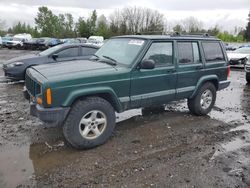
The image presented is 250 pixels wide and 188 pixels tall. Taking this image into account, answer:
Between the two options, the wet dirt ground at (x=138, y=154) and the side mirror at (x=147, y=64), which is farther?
the side mirror at (x=147, y=64)

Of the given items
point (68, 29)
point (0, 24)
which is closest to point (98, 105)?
point (68, 29)

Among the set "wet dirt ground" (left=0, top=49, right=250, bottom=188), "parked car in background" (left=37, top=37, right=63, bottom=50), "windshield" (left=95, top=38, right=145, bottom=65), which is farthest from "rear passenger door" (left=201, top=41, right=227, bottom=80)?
"parked car in background" (left=37, top=37, right=63, bottom=50)

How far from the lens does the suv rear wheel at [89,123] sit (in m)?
4.20

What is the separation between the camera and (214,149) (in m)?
4.60

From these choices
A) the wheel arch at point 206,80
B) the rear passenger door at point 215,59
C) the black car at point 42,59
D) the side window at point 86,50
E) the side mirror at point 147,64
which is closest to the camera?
the side mirror at point 147,64

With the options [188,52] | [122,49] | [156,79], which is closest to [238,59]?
[188,52]

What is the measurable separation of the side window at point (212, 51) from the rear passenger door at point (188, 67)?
0.28 metres

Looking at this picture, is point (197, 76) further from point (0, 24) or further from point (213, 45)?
point (0, 24)

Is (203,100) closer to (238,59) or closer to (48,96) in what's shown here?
(48,96)

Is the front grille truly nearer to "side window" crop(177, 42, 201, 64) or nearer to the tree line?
"side window" crop(177, 42, 201, 64)

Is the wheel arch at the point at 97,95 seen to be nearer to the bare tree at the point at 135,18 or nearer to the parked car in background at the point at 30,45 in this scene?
the parked car in background at the point at 30,45

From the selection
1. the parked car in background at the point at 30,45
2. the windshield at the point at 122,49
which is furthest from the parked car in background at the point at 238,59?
the parked car in background at the point at 30,45

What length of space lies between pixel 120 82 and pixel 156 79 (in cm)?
89

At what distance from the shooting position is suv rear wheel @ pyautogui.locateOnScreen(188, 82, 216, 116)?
6211mm
